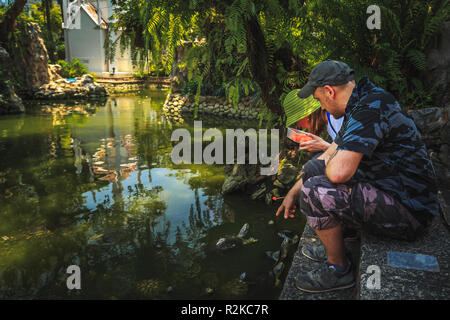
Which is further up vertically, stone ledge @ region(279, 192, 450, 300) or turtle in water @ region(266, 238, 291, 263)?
stone ledge @ region(279, 192, 450, 300)

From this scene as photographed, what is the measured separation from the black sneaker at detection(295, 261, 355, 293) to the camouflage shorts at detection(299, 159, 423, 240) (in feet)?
0.88

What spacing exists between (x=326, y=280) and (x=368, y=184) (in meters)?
0.61

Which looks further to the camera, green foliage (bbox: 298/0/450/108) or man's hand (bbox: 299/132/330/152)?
green foliage (bbox: 298/0/450/108)

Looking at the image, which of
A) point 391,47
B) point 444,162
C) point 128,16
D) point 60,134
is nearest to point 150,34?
point 128,16

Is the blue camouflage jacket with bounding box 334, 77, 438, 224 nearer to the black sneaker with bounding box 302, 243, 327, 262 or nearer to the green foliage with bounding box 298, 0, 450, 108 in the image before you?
the black sneaker with bounding box 302, 243, 327, 262

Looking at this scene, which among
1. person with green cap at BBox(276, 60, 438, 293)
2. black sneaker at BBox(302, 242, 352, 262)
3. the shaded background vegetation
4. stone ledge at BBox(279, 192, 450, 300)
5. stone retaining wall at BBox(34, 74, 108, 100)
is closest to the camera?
stone ledge at BBox(279, 192, 450, 300)

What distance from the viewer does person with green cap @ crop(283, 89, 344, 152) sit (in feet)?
8.43

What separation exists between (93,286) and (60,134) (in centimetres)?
715

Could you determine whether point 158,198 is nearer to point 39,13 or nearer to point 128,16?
point 128,16

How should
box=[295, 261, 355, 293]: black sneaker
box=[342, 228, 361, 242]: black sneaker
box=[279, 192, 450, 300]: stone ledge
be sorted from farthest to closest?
box=[342, 228, 361, 242]: black sneaker
box=[295, 261, 355, 293]: black sneaker
box=[279, 192, 450, 300]: stone ledge

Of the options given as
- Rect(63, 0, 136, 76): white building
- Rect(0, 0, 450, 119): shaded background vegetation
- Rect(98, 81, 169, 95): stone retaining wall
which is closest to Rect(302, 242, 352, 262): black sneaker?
Rect(0, 0, 450, 119): shaded background vegetation

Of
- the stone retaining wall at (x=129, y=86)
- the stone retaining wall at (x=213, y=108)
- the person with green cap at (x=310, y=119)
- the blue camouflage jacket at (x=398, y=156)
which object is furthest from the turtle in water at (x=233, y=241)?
the stone retaining wall at (x=129, y=86)

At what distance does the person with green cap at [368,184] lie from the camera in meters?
1.94

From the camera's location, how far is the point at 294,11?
3.53m
